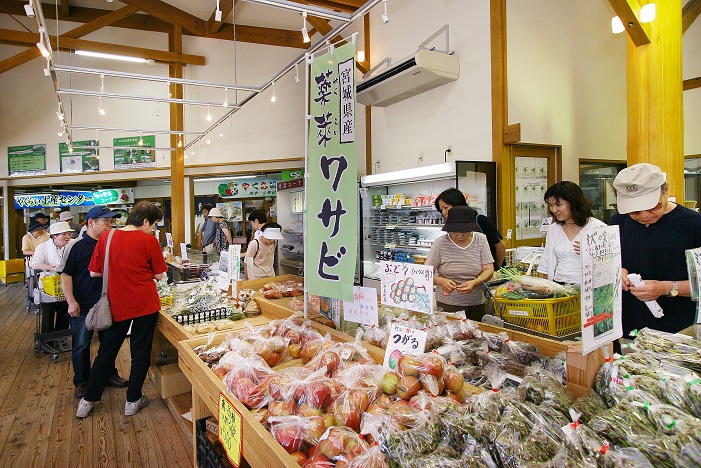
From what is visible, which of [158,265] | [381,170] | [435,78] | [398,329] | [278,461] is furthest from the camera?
[381,170]

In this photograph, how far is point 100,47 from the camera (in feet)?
31.1

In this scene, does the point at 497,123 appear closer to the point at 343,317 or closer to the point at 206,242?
the point at 343,317

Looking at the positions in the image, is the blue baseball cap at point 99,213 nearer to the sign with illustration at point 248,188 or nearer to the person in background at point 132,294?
the person in background at point 132,294

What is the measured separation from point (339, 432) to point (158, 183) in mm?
13117

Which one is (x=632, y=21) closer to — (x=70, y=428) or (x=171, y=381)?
(x=171, y=381)

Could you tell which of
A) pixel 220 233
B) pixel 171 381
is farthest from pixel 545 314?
pixel 220 233

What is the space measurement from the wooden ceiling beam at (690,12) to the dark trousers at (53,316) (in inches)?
361

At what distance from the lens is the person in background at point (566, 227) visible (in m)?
2.81

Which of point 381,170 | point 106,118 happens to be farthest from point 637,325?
point 106,118

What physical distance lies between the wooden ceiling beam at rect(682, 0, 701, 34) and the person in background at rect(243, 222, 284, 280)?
644cm

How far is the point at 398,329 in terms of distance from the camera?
180cm

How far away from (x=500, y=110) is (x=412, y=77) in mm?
1336

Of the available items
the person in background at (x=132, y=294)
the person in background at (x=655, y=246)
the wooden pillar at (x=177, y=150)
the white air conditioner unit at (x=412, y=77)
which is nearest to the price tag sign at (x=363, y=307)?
the person in background at (x=655, y=246)

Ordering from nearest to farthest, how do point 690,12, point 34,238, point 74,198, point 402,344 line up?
1. point 402,344
2. point 690,12
3. point 34,238
4. point 74,198
